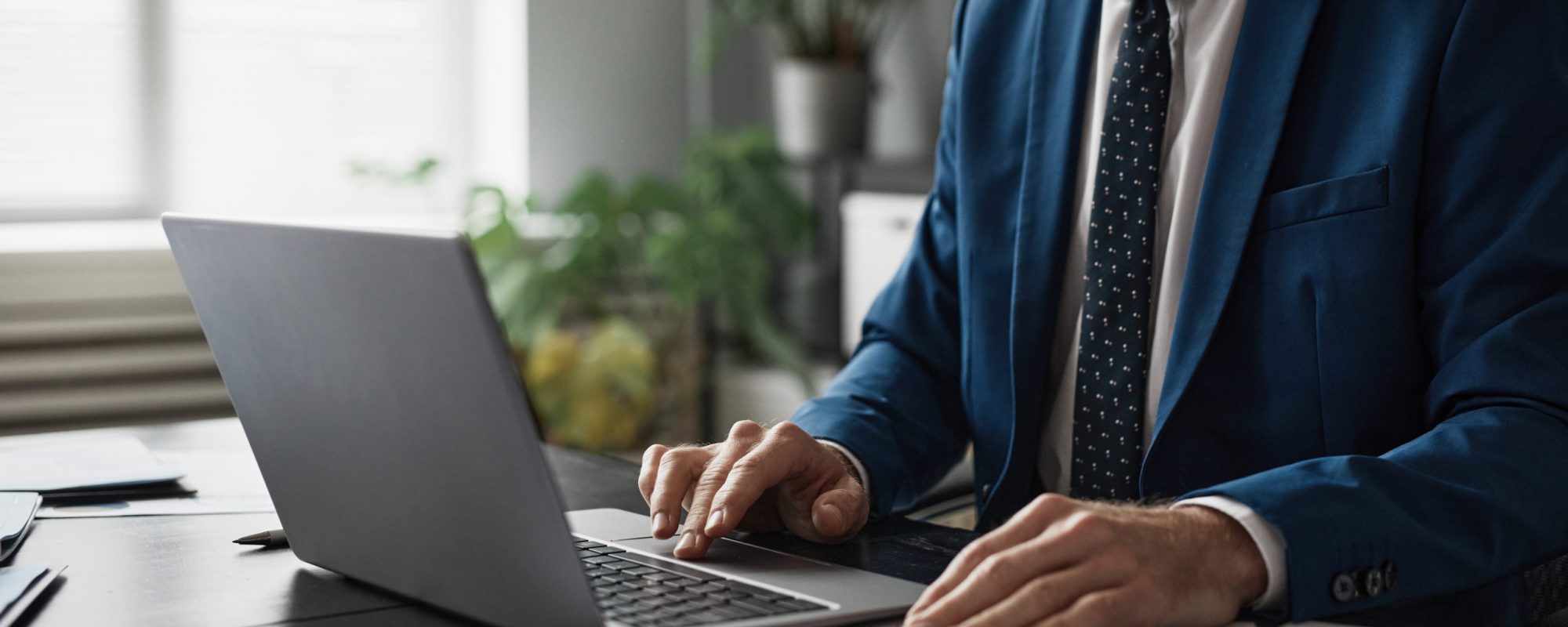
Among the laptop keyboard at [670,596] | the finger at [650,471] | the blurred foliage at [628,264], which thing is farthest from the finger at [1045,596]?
the blurred foliage at [628,264]

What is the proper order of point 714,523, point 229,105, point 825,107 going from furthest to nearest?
1. point 229,105
2. point 825,107
3. point 714,523

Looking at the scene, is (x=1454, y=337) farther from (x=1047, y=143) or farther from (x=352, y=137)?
(x=352, y=137)

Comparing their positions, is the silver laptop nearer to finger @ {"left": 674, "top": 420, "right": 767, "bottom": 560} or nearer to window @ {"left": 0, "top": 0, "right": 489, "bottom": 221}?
finger @ {"left": 674, "top": 420, "right": 767, "bottom": 560}

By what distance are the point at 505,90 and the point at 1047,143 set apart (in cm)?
307

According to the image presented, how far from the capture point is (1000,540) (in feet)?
2.60


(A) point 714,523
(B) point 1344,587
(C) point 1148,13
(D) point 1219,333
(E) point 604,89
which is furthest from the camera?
(E) point 604,89

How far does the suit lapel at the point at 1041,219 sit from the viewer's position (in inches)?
52.0

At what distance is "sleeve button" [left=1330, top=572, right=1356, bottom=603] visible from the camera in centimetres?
84

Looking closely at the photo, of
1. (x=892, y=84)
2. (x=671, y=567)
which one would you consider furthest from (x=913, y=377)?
(x=892, y=84)

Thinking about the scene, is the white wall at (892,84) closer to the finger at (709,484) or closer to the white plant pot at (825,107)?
the white plant pot at (825,107)

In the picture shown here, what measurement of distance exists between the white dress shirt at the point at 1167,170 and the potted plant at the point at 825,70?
2442 mm

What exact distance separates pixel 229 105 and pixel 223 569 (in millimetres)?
3237

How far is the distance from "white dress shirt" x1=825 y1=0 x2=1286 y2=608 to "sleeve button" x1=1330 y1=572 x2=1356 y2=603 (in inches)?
14.9

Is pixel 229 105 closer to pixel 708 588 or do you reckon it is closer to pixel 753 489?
pixel 753 489
